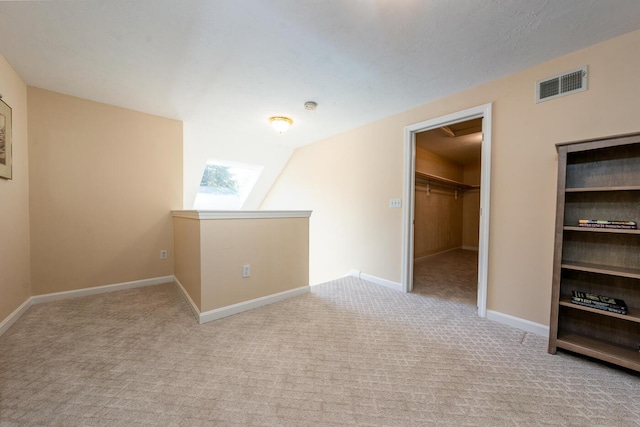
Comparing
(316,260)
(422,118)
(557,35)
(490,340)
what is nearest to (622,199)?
(557,35)

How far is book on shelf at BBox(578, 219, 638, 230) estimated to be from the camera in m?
Result: 1.53

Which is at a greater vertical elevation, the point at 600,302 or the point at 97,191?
the point at 97,191

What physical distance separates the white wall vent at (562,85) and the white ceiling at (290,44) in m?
0.18

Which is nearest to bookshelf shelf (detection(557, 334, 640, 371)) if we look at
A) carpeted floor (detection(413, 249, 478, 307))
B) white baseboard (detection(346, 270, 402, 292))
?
carpeted floor (detection(413, 249, 478, 307))

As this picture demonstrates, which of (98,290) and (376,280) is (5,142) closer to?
(98,290)

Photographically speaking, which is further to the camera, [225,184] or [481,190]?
[225,184]

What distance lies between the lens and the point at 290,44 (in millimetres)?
1855

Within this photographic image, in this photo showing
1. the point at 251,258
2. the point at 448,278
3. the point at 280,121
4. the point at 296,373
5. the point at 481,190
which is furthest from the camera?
the point at 448,278

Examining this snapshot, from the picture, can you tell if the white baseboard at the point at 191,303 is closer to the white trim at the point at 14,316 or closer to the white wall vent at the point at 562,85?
the white trim at the point at 14,316

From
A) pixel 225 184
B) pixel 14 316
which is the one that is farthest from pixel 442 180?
pixel 14 316

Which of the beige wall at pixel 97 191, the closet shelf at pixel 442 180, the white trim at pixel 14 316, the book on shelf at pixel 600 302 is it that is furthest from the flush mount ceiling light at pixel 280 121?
the book on shelf at pixel 600 302

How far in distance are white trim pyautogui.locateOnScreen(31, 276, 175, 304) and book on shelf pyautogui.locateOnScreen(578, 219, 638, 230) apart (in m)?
4.40

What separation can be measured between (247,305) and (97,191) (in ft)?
7.69

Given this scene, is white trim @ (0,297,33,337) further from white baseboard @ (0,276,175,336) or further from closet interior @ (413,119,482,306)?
closet interior @ (413,119,482,306)
